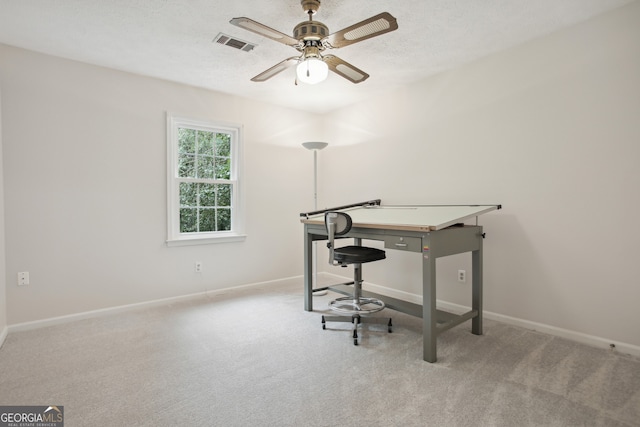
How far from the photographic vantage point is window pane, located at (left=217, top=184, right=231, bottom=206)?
4.19 meters

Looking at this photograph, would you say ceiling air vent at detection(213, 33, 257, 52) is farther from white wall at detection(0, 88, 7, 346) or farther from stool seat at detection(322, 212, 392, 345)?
white wall at detection(0, 88, 7, 346)

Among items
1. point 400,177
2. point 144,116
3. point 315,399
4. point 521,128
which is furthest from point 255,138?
point 315,399

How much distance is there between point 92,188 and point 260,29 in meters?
2.42

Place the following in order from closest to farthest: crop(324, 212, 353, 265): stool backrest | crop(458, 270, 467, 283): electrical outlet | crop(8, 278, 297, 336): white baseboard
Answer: crop(324, 212, 353, 265): stool backrest
crop(8, 278, 297, 336): white baseboard
crop(458, 270, 467, 283): electrical outlet

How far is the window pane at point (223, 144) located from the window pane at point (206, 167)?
14cm

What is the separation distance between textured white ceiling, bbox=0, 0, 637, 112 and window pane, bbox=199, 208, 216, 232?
1.53 meters

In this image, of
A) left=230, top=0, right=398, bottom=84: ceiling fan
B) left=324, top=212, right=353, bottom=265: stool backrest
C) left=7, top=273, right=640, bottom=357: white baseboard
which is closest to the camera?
left=230, top=0, right=398, bottom=84: ceiling fan

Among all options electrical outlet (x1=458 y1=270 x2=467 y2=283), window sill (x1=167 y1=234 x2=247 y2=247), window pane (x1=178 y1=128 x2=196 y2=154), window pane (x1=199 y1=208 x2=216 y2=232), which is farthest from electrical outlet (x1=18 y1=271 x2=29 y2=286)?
electrical outlet (x1=458 y1=270 x2=467 y2=283)

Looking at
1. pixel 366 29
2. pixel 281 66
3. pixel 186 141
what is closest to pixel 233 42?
pixel 281 66

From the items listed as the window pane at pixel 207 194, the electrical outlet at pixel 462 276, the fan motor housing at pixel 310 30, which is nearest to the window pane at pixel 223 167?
the window pane at pixel 207 194

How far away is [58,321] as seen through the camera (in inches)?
121

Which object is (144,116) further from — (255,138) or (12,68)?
(255,138)

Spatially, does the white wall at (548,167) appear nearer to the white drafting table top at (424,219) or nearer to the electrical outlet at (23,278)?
the white drafting table top at (424,219)

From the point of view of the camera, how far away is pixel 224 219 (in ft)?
13.9
